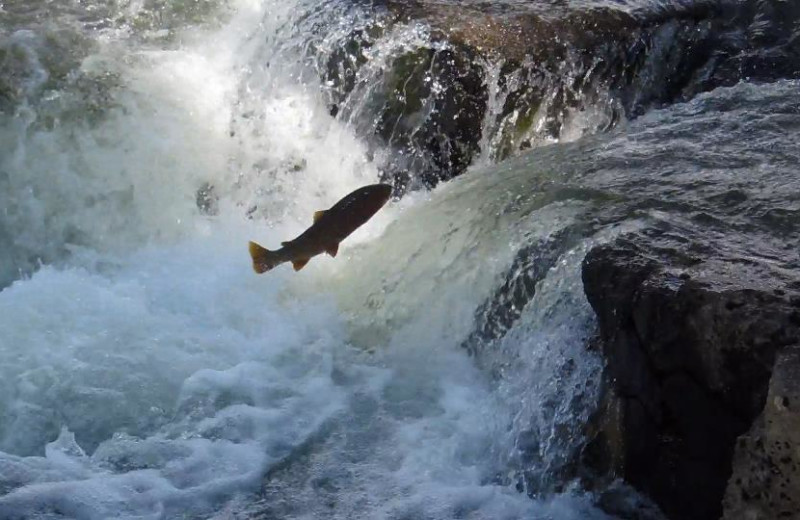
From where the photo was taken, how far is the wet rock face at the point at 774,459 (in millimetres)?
2490

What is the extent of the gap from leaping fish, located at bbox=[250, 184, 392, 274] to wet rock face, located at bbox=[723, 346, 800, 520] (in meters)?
1.72

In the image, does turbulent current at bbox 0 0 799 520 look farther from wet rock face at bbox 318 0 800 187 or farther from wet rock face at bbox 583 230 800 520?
wet rock face at bbox 583 230 800 520

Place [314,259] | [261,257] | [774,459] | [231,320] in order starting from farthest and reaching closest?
[314,259]
[231,320]
[261,257]
[774,459]

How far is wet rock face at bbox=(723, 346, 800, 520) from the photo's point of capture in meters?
2.49

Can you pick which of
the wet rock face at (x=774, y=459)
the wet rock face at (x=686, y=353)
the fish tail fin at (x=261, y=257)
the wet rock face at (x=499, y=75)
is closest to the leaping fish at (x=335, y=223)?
the fish tail fin at (x=261, y=257)

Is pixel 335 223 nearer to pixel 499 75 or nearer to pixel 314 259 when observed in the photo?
pixel 314 259

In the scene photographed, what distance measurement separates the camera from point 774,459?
2.54 m

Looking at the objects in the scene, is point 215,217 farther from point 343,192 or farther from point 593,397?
point 593,397

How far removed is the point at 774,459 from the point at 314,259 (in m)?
2.96

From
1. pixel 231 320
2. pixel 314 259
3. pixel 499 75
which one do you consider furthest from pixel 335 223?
pixel 499 75

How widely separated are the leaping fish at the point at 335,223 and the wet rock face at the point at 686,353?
918mm

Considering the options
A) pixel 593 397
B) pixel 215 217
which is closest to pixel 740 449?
pixel 593 397

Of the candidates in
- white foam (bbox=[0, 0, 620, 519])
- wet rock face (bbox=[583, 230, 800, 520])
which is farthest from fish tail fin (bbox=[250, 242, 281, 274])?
wet rock face (bbox=[583, 230, 800, 520])

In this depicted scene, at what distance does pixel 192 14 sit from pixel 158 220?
1.80 metres
